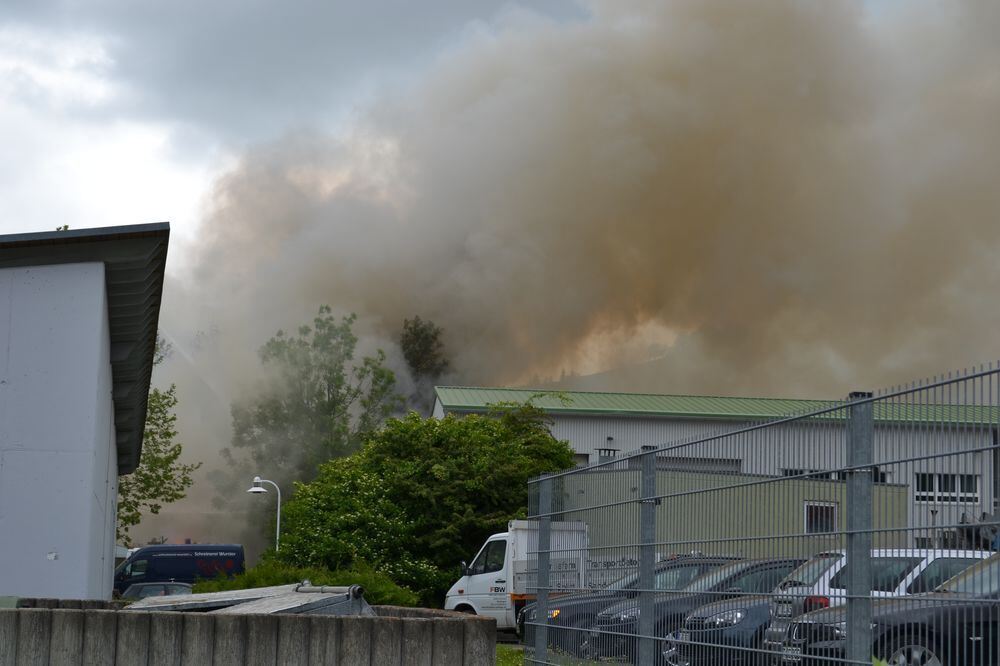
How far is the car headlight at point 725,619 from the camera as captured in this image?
23.0 ft

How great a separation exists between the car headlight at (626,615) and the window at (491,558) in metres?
14.9

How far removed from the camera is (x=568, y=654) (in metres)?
10.2

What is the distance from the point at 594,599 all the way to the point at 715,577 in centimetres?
241

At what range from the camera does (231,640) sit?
6.70 m

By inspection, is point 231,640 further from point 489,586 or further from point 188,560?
point 188,560

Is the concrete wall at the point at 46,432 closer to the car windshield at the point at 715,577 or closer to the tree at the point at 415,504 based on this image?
the car windshield at the point at 715,577

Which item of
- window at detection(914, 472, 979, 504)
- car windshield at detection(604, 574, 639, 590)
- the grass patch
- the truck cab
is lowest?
A: the grass patch

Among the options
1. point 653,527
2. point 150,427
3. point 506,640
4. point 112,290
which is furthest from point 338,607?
point 150,427

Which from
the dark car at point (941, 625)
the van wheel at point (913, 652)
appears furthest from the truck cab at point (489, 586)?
the van wheel at point (913, 652)

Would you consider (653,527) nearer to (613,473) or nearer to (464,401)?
(613,473)

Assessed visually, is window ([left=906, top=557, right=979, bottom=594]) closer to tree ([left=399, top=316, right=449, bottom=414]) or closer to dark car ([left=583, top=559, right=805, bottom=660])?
dark car ([left=583, top=559, right=805, bottom=660])

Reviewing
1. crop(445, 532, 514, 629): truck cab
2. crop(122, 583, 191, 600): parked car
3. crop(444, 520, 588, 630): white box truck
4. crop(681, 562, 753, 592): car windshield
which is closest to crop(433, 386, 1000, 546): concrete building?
crop(681, 562, 753, 592): car windshield

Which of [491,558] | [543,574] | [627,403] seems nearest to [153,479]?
[627,403]

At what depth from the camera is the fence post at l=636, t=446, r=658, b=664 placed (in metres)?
8.33
